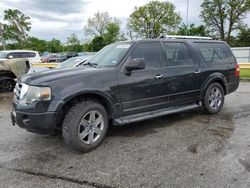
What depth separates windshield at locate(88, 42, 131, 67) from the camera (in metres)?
4.50

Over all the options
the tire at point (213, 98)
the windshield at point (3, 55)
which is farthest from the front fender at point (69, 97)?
the windshield at point (3, 55)

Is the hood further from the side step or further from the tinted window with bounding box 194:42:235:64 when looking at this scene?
the tinted window with bounding box 194:42:235:64

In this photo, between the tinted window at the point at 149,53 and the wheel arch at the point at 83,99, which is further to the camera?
the tinted window at the point at 149,53

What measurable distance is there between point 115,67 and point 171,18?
64.3m

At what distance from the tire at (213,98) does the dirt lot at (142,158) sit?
484 millimetres

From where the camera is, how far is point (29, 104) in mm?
3645

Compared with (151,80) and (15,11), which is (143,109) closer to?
(151,80)

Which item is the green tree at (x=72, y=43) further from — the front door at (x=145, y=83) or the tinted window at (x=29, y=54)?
the front door at (x=145, y=83)

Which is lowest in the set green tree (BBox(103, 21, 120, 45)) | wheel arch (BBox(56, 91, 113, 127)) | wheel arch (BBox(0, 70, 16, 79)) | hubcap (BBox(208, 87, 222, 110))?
→ hubcap (BBox(208, 87, 222, 110))

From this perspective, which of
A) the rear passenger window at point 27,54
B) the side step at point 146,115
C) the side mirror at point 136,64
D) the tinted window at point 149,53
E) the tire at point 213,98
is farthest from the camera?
the rear passenger window at point 27,54

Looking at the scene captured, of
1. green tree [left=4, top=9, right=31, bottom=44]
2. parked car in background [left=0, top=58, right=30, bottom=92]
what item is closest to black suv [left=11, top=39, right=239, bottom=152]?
parked car in background [left=0, top=58, right=30, bottom=92]

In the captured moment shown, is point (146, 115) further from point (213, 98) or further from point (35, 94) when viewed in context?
point (213, 98)

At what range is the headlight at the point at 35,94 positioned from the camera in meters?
3.60

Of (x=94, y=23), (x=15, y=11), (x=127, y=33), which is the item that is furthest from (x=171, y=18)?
(x=15, y=11)
